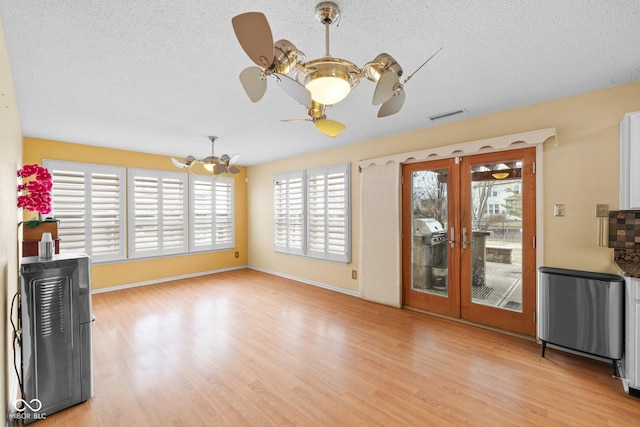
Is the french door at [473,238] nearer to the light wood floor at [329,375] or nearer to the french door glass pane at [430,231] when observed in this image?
the french door glass pane at [430,231]

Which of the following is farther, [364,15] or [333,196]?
[333,196]

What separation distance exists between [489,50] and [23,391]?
150 inches

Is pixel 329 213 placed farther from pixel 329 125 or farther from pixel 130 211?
pixel 130 211

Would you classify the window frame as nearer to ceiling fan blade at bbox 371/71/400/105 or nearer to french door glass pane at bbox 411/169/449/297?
french door glass pane at bbox 411/169/449/297

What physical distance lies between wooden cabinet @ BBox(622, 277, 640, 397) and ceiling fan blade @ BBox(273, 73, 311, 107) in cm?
275

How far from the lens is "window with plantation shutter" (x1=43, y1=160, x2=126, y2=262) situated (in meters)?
4.41

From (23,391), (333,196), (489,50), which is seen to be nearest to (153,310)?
(23,391)

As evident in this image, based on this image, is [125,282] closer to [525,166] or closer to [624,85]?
[525,166]

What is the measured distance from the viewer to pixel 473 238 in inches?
136

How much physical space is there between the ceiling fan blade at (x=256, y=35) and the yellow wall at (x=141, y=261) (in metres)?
4.81

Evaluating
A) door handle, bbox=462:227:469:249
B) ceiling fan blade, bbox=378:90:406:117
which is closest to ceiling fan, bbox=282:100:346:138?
ceiling fan blade, bbox=378:90:406:117

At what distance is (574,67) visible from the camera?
226 centimetres

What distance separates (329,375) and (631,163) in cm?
293

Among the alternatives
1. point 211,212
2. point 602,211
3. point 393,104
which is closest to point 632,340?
point 602,211
